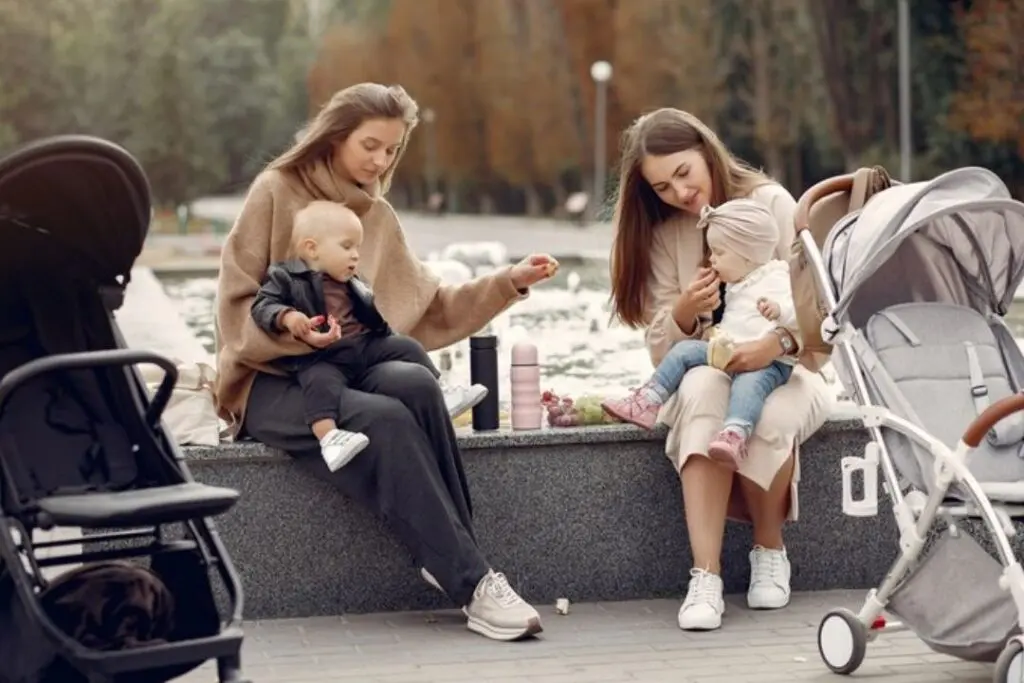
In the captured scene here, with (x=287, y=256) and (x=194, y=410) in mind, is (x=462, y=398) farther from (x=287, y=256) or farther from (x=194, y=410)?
(x=194, y=410)

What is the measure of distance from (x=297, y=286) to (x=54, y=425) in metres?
1.23

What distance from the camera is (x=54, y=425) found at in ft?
15.0

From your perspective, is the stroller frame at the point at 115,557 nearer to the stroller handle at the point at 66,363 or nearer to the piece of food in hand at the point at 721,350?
the stroller handle at the point at 66,363

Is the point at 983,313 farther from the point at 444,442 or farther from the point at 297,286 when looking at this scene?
the point at 297,286

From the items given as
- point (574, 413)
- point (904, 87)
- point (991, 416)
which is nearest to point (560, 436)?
point (574, 413)

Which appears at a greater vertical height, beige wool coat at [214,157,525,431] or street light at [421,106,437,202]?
beige wool coat at [214,157,525,431]

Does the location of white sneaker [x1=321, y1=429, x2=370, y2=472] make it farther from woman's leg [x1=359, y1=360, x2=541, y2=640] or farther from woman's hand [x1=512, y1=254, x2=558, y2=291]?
woman's hand [x1=512, y1=254, x2=558, y2=291]

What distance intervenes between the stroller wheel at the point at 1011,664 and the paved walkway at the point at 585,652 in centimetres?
54

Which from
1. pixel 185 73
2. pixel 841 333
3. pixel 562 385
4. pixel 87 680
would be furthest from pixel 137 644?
pixel 185 73

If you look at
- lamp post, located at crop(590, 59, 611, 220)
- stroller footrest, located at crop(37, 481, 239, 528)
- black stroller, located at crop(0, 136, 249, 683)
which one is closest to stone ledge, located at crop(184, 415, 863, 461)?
black stroller, located at crop(0, 136, 249, 683)

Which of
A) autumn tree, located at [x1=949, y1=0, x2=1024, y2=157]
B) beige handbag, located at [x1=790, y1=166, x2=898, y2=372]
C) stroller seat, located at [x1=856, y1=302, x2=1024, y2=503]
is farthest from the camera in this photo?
autumn tree, located at [x1=949, y1=0, x2=1024, y2=157]

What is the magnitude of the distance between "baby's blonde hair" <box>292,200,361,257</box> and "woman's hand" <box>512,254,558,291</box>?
595 mm

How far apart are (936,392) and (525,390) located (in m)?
1.50

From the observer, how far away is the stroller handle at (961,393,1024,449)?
4555 millimetres
